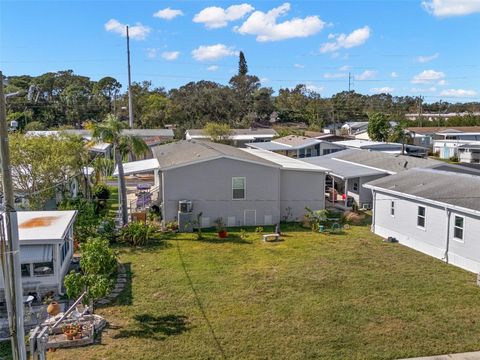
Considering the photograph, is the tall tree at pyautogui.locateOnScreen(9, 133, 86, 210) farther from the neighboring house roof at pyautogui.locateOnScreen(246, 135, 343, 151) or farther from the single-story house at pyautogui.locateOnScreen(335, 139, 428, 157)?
the single-story house at pyautogui.locateOnScreen(335, 139, 428, 157)

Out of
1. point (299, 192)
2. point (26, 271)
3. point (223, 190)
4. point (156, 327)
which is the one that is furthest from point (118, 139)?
point (156, 327)

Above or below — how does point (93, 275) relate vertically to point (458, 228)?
below

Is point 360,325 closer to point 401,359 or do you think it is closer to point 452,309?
point 401,359

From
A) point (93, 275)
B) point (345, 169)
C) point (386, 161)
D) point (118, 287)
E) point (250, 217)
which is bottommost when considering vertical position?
point (118, 287)

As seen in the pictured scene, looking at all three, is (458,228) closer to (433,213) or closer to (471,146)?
(433,213)

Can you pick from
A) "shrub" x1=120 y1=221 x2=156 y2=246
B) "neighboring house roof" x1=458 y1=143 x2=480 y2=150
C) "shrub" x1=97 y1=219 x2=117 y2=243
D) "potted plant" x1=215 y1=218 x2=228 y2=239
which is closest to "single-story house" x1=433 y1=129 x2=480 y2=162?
"neighboring house roof" x1=458 y1=143 x2=480 y2=150

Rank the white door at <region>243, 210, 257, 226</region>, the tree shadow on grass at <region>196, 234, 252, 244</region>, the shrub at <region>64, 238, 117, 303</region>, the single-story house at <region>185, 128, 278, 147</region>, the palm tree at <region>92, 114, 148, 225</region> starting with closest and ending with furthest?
the shrub at <region>64, 238, 117, 303</region> → the tree shadow on grass at <region>196, 234, 252, 244</region> → the palm tree at <region>92, 114, 148, 225</region> → the white door at <region>243, 210, 257, 226</region> → the single-story house at <region>185, 128, 278, 147</region>

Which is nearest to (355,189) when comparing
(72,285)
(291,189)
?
(291,189)
